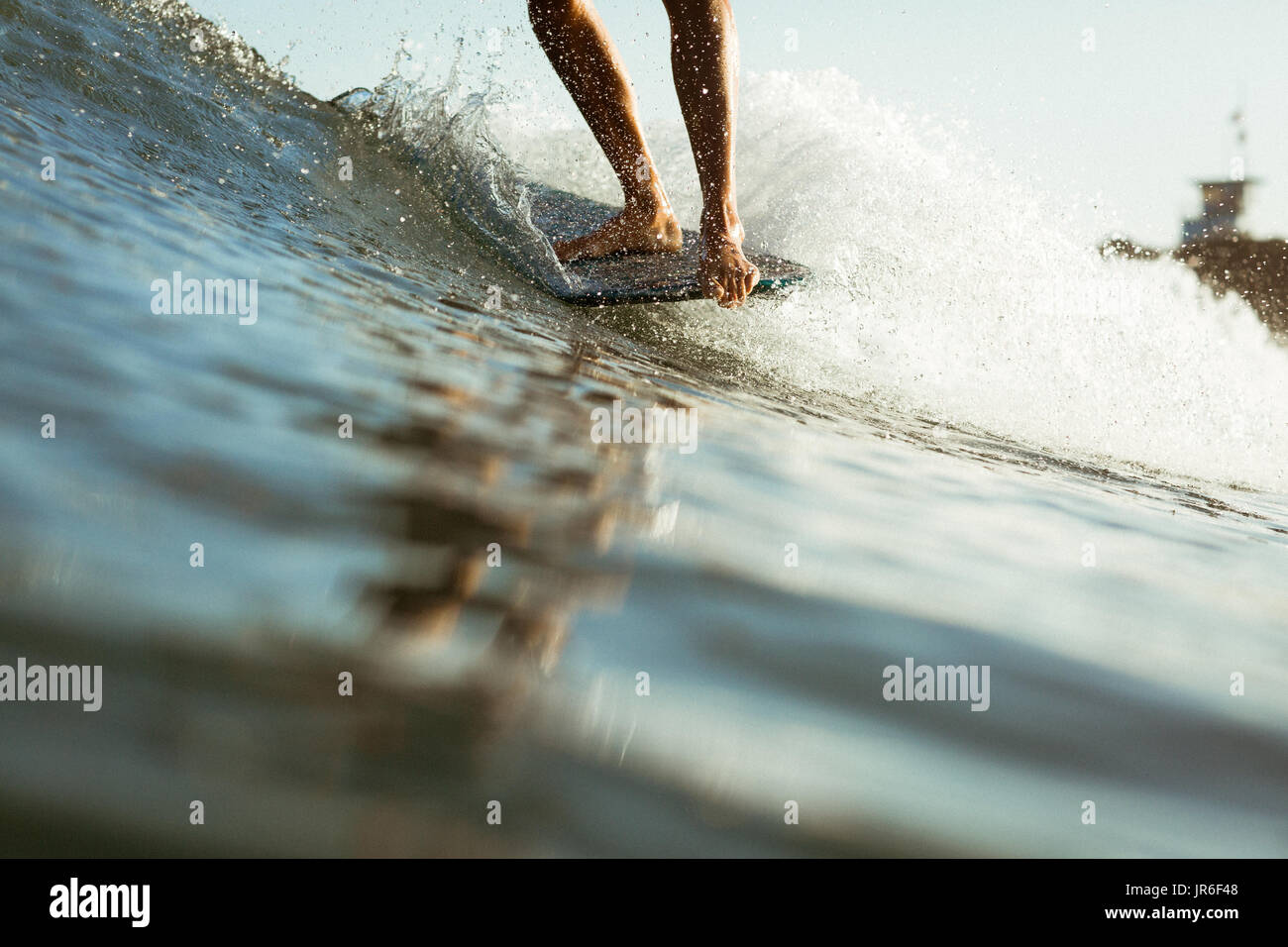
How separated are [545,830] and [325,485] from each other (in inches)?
20.1

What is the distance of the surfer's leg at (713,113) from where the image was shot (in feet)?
9.47

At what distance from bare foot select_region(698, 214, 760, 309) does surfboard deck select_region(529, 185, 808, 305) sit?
0.18 feet

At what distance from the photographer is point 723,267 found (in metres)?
2.96

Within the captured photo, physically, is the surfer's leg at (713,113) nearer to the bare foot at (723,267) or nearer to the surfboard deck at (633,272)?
the bare foot at (723,267)

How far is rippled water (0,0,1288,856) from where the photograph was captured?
591mm

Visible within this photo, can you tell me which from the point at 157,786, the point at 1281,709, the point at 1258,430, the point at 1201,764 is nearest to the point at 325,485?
the point at 157,786

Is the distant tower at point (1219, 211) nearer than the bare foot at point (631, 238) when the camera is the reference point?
No

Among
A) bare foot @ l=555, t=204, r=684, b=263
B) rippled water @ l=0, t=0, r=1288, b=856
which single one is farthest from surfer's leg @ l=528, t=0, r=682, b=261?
rippled water @ l=0, t=0, r=1288, b=856

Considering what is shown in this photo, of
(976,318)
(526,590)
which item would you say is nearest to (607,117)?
(976,318)

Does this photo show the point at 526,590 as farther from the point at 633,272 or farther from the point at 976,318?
the point at 976,318

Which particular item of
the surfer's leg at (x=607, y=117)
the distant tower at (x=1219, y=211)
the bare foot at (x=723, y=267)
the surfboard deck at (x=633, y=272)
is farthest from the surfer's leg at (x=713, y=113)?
the distant tower at (x=1219, y=211)

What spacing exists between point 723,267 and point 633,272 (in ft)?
1.12

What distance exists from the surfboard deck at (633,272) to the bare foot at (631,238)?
4 centimetres
